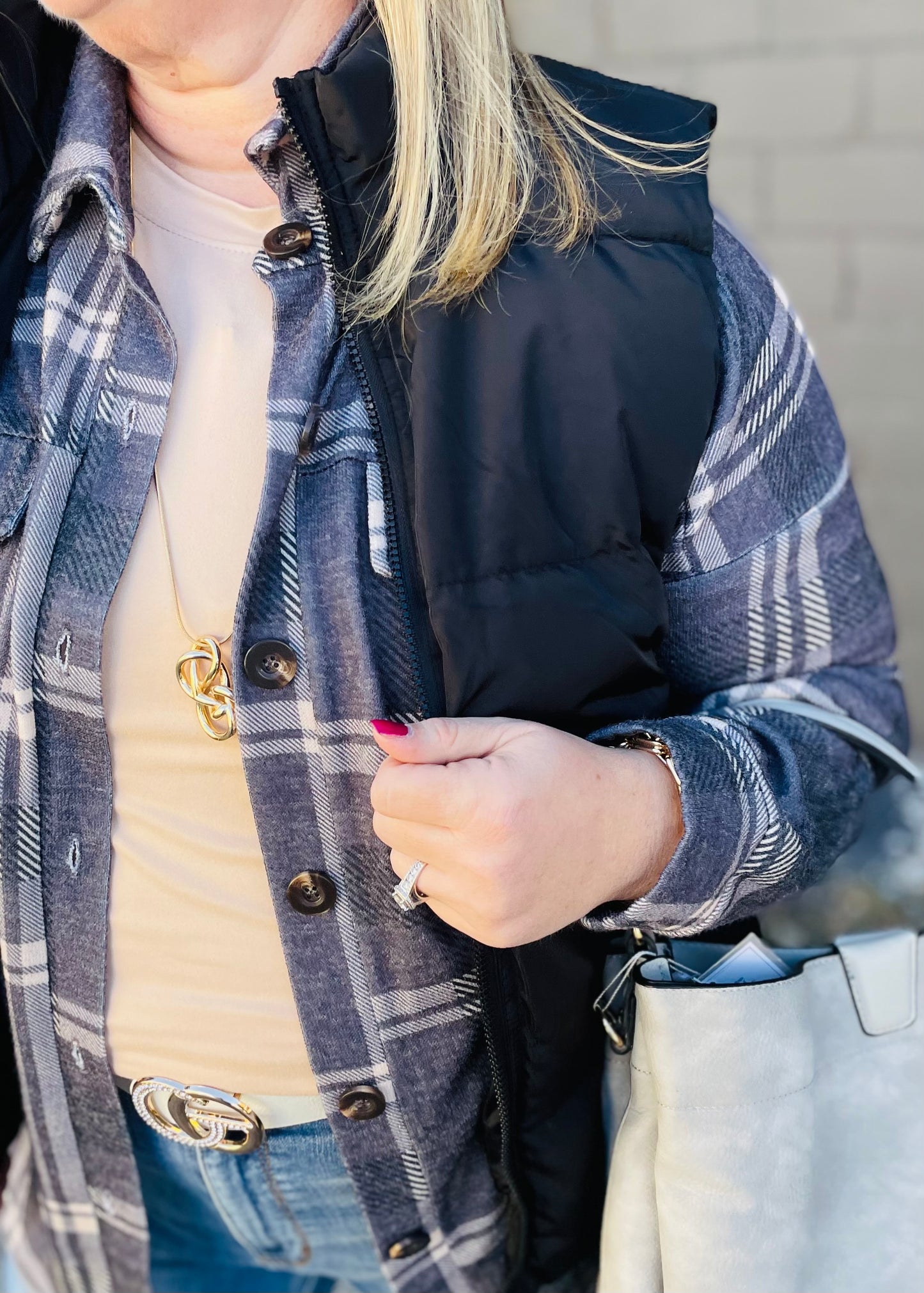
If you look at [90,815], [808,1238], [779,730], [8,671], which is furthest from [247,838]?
[808,1238]

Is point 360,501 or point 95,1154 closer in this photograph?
point 360,501

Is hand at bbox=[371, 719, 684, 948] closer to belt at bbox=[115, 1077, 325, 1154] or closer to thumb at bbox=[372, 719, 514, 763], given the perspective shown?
thumb at bbox=[372, 719, 514, 763]

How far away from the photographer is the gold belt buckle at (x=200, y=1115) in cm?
106

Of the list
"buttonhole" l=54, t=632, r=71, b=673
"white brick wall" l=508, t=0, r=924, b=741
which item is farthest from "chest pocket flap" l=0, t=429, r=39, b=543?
"white brick wall" l=508, t=0, r=924, b=741

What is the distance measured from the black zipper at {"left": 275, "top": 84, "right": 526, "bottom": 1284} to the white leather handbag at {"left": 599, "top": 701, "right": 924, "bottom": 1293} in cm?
11

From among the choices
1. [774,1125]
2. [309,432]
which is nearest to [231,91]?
[309,432]

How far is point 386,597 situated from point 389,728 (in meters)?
0.14

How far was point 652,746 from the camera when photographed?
99 cm

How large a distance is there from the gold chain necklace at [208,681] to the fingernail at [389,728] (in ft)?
0.52

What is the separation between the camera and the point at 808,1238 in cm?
98

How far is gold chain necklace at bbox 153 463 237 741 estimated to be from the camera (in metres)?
0.95

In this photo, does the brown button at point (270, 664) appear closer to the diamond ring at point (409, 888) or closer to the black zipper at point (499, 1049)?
the diamond ring at point (409, 888)

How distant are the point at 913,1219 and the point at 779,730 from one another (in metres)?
0.45

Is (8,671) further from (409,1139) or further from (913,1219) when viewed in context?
(913,1219)
